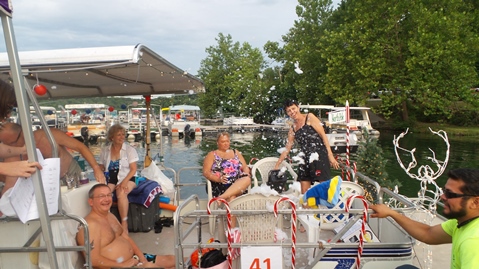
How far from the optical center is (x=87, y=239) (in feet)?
9.70

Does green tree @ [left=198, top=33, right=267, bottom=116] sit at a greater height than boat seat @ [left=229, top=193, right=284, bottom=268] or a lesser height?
greater

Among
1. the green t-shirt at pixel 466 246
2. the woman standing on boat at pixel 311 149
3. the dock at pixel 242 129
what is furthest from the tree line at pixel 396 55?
the green t-shirt at pixel 466 246

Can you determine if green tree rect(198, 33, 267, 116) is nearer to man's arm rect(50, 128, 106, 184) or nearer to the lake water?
the lake water

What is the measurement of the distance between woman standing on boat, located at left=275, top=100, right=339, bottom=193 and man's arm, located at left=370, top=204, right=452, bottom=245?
7.14 ft

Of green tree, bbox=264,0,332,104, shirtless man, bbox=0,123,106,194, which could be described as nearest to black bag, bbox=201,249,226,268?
shirtless man, bbox=0,123,106,194

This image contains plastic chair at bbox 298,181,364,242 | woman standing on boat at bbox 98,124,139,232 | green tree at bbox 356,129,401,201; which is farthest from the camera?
green tree at bbox 356,129,401,201

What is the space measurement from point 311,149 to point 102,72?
2.89 meters

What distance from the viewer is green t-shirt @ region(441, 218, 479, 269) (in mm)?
1933

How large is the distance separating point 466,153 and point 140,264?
23.5m

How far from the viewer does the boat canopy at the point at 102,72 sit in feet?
9.82

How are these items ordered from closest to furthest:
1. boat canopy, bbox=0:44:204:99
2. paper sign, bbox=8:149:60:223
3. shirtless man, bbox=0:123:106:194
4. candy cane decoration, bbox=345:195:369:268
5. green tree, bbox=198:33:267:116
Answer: paper sign, bbox=8:149:60:223 → candy cane decoration, bbox=345:195:369:268 → boat canopy, bbox=0:44:204:99 → shirtless man, bbox=0:123:106:194 → green tree, bbox=198:33:267:116

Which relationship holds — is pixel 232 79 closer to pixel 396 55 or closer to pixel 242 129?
pixel 242 129

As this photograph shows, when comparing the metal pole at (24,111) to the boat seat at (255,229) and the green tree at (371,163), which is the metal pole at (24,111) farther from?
the green tree at (371,163)

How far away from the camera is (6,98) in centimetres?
256
